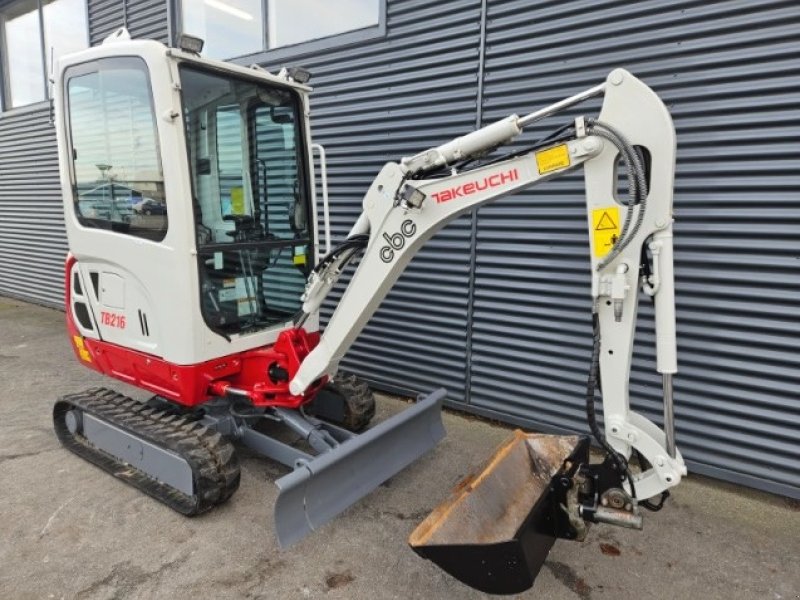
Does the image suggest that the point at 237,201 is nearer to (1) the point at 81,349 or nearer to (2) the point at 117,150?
(2) the point at 117,150

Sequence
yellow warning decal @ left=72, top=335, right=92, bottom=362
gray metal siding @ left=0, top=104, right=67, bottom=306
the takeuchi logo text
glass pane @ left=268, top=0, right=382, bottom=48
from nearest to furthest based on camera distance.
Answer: the takeuchi logo text, yellow warning decal @ left=72, top=335, right=92, bottom=362, glass pane @ left=268, top=0, right=382, bottom=48, gray metal siding @ left=0, top=104, right=67, bottom=306

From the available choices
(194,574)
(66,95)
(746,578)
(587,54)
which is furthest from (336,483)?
(587,54)

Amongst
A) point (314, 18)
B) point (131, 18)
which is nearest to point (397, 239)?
point (314, 18)

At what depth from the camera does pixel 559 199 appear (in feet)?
12.7

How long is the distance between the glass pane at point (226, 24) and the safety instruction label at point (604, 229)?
15.7 feet

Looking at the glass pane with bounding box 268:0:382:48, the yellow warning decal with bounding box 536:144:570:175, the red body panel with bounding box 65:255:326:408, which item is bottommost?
the red body panel with bounding box 65:255:326:408

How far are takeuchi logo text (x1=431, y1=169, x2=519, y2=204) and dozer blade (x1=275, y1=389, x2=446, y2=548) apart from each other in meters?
1.48

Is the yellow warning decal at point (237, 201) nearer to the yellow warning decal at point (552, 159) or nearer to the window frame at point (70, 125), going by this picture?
the window frame at point (70, 125)

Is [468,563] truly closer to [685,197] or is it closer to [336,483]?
[336,483]

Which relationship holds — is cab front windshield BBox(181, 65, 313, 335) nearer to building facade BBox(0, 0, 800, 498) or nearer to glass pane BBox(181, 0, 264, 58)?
building facade BBox(0, 0, 800, 498)

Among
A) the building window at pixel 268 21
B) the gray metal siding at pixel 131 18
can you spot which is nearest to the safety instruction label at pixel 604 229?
the building window at pixel 268 21

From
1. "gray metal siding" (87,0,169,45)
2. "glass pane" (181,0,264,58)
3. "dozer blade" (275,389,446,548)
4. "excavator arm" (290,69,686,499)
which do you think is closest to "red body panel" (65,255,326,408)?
"dozer blade" (275,389,446,548)

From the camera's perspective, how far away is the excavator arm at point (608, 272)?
207 centimetres

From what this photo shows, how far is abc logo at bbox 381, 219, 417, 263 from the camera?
8.75 ft
